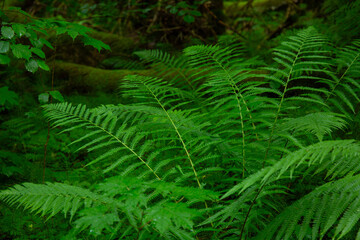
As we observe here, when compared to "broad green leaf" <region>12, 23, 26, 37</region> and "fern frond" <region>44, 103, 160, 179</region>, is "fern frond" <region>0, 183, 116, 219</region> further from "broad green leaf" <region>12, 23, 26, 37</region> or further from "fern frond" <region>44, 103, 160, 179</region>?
"broad green leaf" <region>12, 23, 26, 37</region>

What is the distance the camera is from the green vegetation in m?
1.14

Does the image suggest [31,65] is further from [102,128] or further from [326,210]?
[326,210]

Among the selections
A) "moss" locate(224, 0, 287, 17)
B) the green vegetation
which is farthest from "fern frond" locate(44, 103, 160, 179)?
"moss" locate(224, 0, 287, 17)

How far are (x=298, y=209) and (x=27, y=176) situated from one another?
6.63 feet

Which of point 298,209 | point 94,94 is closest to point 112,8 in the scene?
point 94,94

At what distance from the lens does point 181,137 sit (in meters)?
1.67

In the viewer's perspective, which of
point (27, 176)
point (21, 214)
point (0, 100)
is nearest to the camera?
point (21, 214)

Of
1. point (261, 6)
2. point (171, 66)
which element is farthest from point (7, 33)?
point (261, 6)

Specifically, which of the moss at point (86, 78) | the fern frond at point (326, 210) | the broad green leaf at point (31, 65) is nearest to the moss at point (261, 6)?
the moss at point (86, 78)

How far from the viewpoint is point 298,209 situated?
4.22 feet

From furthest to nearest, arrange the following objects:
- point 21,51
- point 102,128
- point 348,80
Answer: point 348,80 → point 21,51 → point 102,128

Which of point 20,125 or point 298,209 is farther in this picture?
point 20,125

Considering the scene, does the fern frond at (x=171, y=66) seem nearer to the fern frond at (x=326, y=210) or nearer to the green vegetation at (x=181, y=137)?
the green vegetation at (x=181, y=137)

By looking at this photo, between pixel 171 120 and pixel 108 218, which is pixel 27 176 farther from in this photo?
pixel 108 218
